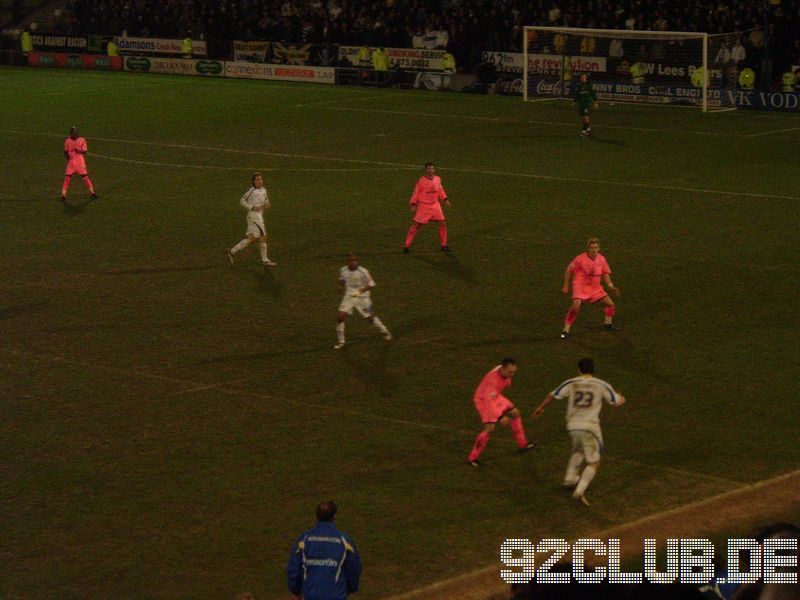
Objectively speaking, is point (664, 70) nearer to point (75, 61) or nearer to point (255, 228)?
point (255, 228)

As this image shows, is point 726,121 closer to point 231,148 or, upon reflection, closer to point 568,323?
point 231,148

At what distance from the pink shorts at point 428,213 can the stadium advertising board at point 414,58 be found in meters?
34.2

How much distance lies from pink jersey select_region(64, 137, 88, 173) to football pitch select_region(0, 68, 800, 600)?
1446mm

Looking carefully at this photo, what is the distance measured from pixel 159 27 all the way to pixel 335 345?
55871 millimetres

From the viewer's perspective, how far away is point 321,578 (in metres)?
10.6

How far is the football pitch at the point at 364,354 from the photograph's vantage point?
14.3 meters

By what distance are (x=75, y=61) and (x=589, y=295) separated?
59.4 m

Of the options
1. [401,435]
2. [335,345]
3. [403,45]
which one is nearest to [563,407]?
[401,435]

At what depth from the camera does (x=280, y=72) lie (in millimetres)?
66562

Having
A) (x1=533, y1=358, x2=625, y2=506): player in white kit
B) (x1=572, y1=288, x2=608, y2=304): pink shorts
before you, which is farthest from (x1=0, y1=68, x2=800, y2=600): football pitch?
(x1=572, y1=288, x2=608, y2=304): pink shorts

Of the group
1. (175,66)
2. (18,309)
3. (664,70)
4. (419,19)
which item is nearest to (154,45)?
(175,66)

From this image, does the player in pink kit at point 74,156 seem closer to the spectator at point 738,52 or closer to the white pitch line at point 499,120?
the white pitch line at point 499,120

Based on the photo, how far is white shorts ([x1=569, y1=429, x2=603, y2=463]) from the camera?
1465 centimetres

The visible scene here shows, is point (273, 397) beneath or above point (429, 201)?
beneath
